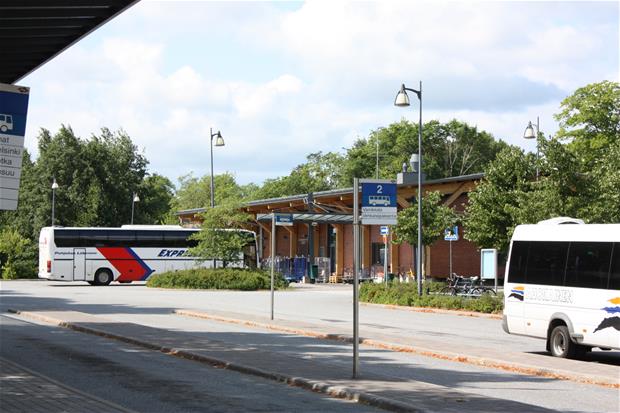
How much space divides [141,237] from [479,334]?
122 feet

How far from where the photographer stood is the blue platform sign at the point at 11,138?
1169cm

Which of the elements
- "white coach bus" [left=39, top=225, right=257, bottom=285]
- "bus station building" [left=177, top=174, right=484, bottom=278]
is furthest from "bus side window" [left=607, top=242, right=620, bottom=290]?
"white coach bus" [left=39, top=225, right=257, bottom=285]

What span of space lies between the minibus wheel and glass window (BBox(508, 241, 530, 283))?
4095cm

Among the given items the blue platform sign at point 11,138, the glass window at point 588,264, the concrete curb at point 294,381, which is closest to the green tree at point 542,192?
the glass window at point 588,264

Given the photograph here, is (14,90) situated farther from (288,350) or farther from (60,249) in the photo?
(60,249)

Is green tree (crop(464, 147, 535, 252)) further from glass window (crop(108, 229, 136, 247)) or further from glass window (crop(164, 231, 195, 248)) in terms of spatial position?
glass window (crop(108, 229, 136, 247))

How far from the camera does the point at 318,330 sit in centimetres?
2339

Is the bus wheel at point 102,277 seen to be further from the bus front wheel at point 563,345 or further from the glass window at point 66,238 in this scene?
the bus front wheel at point 563,345

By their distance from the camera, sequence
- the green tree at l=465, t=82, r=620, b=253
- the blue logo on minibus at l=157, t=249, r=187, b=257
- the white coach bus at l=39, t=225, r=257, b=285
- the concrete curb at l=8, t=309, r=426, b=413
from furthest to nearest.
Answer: the blue logo on minibus at l=157, t=249, r=187, b=257
the white coach bus at l=39, t=225, r=257, b=285
the green tree at l=465, t=82, r=620, b=253
the concrete curb at l=8, t=309, r=426, b=413

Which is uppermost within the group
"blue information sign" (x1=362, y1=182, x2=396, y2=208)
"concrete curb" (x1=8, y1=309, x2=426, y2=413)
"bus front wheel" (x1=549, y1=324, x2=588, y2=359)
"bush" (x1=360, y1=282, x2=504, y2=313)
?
"blue information sign" (x1=362, y1=182, x2=396, y2=208)

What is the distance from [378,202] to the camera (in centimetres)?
1468

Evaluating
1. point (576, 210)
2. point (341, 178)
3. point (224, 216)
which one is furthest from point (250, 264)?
point (341, 178)

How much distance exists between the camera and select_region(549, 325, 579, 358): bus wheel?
58.7ft

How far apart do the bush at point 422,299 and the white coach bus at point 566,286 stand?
11986mm
